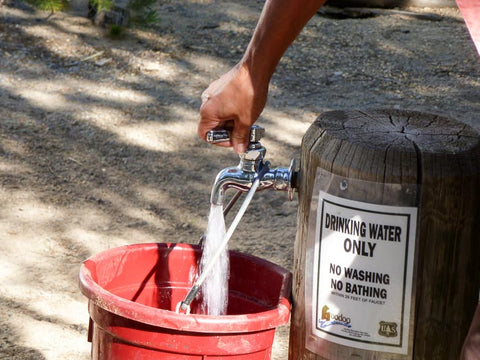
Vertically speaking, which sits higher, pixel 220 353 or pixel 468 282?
pixel 468 282

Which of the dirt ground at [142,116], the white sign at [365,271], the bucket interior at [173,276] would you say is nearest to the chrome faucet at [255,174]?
the white sign at [365,271]

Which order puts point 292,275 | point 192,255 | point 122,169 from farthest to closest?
point 122,169
point 192,255
point 292,275

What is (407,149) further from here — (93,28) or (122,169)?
(93,28)

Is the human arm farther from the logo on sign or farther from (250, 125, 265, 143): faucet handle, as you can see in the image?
the logo on sign

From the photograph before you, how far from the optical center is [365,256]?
5.65 ft

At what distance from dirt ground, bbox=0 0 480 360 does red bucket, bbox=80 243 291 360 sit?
0.58m

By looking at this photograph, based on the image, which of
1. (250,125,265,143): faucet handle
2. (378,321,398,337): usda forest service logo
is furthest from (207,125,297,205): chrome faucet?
(378,321,398,337): usda forest service logo

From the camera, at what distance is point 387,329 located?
5.70 feet

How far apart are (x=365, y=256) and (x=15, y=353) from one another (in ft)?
4.32

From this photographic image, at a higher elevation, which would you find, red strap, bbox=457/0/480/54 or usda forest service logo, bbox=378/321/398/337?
red strap, bbox=457/0/480/54

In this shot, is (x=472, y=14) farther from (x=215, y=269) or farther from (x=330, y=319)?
(x=215, y=269)

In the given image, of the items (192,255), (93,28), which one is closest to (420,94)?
(93,28)

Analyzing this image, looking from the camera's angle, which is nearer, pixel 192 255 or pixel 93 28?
pixel 192 255

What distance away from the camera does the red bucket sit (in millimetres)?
1714
